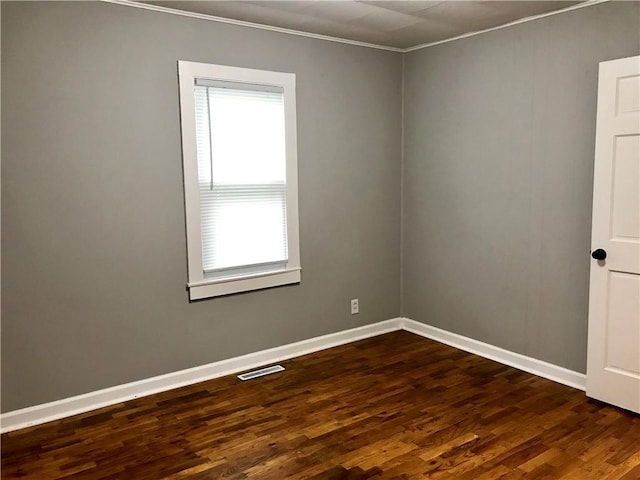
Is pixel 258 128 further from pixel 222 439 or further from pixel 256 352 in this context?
pixel 222 439

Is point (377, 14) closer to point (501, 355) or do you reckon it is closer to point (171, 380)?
point (501, 355)

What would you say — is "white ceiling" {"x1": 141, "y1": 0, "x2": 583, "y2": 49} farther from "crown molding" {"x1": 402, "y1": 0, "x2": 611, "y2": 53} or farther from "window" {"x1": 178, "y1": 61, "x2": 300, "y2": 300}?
"window" {"x1": 178, "y1": 61, "x2": 300, "y2": 300}

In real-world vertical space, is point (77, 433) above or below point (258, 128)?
below

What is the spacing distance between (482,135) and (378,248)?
50.5 inches

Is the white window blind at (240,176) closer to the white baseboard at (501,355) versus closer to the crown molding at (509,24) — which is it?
the crown molding at (509,24)

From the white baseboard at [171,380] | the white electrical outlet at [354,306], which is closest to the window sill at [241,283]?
the white baseboard at [171,380]

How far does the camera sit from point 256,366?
12.8 feet

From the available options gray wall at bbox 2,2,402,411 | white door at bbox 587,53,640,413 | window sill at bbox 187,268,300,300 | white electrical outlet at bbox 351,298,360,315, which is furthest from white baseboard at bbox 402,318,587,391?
window sill at bbox 187,268,300,300

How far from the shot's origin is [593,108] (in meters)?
3.26

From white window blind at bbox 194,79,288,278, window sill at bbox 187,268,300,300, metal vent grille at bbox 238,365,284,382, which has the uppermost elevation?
white window blind at bbox 194,79,288,278

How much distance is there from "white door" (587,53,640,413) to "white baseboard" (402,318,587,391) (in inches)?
10.8

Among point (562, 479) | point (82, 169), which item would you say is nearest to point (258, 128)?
point (82, 169)

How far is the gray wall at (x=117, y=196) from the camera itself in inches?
117

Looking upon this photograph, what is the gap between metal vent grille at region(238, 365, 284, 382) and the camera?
12.2 feet
